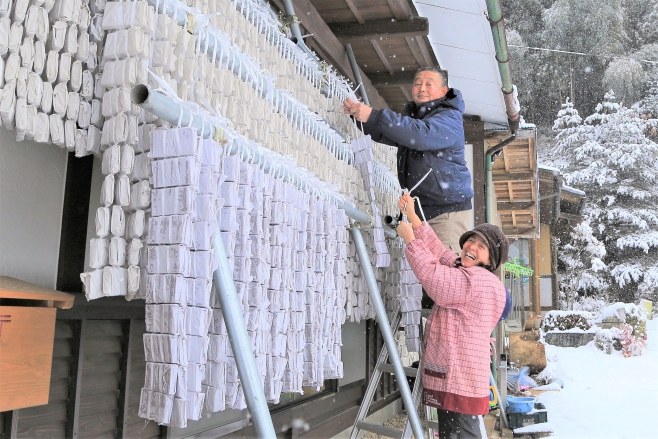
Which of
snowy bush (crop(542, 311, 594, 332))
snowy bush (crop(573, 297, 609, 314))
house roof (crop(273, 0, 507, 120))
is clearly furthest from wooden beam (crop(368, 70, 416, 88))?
snowy bush (crop(573, 297, 609, 314))

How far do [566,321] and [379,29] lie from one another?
16.7 metres

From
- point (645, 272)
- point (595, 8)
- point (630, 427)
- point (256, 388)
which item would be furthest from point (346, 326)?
point (595, 8)

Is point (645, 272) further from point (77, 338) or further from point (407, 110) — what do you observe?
point (77, 338)

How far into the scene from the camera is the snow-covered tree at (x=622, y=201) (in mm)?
25828

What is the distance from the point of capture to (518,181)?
469 inches

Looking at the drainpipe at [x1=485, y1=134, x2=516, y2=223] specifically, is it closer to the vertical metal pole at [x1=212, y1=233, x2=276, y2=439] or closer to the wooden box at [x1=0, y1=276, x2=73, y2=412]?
the vertical metal pole at [x1=212, y1=233, x2=276, y2=439]

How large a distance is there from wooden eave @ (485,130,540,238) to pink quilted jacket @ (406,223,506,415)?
5.42 metres

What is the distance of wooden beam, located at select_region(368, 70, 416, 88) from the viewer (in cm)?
525

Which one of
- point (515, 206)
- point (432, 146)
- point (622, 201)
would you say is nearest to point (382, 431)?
point (432, 146)

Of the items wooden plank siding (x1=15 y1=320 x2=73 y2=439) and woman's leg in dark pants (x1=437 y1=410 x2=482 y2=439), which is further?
woman's leg in dark pants (x1=437 y1=410 x2=482 y2=439)

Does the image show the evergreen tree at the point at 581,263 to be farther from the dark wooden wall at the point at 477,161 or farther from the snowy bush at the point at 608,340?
the dark wooden wall at the point at 477,161

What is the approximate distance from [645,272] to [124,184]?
93.6ft

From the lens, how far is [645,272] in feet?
84.7

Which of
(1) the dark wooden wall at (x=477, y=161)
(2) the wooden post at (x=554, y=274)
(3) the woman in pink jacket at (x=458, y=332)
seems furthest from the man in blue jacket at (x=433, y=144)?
(2) the wooden post at (x=554, y=274)
